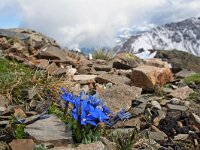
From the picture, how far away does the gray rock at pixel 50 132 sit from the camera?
17.8 feet

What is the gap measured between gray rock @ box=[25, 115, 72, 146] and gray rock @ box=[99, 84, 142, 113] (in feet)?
5.34

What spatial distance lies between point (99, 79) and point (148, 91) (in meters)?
1.01

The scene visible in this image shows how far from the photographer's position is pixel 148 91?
979cm

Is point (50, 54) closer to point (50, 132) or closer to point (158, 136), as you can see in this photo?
point (158, 136)

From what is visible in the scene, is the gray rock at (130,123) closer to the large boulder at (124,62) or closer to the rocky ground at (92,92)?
the rocky ground at (92,92)

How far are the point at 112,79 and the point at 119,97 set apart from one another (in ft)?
7.60

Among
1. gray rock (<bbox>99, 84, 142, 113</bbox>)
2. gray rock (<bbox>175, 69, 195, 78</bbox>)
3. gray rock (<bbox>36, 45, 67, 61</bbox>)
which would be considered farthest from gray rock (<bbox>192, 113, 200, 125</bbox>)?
gray rock (<bbox>36, 45, 67, 61</bbox>)

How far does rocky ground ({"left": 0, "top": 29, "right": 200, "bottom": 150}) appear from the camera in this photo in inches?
219

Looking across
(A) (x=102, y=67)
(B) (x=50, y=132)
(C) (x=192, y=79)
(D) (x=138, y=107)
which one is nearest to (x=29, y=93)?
(D) (x=138, y=107)

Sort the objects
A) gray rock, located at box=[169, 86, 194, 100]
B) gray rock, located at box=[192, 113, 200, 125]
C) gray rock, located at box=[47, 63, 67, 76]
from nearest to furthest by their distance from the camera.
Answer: gray rock, located at box=[192, 113, 200, 125]
gray rock, located at box=[47, 63, 67, 76]
gray rock, located at box=[169, 86, 194, 100]

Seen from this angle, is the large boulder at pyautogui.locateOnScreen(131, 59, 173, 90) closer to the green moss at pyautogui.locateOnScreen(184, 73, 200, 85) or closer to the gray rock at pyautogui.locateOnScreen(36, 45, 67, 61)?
the green moss at pyautogui.locateOnScreen(184, 73, 200, 85)

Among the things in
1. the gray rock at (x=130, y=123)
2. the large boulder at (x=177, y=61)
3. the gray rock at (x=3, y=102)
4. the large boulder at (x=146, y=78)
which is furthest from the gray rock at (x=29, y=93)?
the large boulder at (x=177, y=61)

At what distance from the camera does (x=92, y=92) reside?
28.2 ft

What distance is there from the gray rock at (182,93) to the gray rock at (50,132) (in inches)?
155
